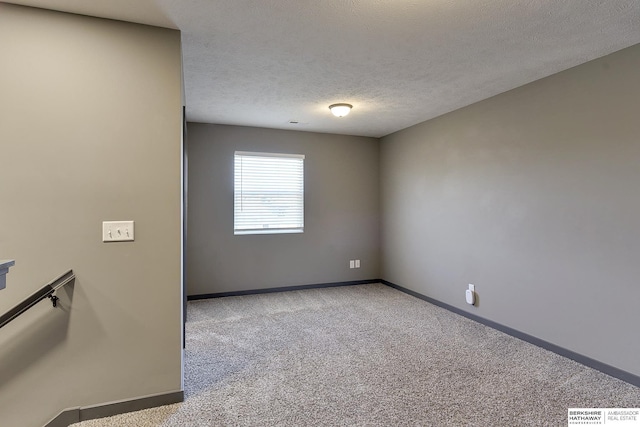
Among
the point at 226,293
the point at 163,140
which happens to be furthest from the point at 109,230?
the point at 226,293

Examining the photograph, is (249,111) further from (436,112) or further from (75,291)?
(75,291)

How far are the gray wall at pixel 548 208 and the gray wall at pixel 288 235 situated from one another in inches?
46.2

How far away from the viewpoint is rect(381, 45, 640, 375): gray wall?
2.58m

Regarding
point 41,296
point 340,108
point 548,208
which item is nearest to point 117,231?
point 41,296

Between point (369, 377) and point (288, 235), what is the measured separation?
9.48 ft

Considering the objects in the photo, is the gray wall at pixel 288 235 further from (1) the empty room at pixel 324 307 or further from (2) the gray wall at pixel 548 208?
(2) the gray wall at pixel 548 208

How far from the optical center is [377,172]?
5727 mm

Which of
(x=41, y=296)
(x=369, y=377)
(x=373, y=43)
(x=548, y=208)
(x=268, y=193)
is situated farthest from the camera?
(x=268, y=193)

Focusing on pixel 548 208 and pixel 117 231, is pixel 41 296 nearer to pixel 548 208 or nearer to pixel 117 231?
pixel 117 231

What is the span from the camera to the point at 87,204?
209cm

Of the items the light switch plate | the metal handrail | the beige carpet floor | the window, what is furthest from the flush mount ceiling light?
the metal handrail

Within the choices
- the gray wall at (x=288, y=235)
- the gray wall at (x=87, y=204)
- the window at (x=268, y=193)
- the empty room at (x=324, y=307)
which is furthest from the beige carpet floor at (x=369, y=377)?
the window at (x=268, y=193)

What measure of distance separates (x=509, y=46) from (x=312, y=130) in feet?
10.2

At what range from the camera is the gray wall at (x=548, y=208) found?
2.58 m
